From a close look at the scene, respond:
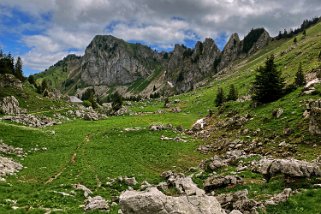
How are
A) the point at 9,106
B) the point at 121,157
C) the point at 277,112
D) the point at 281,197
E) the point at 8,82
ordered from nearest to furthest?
1. the point at 281,197
2. the point at 121,157
3. the point at 277,112
4. the point at 9,106
5. the point at 8,82

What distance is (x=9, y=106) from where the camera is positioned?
91.1 metres

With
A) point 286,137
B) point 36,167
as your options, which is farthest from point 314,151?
point 36,167

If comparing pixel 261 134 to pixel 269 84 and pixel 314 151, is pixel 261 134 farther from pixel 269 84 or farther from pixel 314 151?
pixel 269 84

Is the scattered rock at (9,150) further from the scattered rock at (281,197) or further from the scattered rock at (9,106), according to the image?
the scattered rock at (9,106)

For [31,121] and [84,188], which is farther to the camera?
[31,121]

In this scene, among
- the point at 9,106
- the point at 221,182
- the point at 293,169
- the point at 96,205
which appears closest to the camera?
the point at 96,205

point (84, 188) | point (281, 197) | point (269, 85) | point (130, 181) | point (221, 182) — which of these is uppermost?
point (269, 85)

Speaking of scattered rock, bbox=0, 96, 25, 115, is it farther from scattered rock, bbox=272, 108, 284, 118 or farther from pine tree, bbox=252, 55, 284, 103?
scattered rock, bbox=272, 108, 284, 118

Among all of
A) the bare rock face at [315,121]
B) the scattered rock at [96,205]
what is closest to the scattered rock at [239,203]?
the scattered rock at [96,205]

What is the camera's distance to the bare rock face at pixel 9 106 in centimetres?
8794

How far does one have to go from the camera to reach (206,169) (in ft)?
120

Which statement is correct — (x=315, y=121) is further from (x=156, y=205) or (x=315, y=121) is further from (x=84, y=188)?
(x=156, y=205)

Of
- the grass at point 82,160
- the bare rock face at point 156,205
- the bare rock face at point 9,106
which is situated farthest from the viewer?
the bare rock face at point 9,106

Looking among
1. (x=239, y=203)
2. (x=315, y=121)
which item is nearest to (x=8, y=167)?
(x=239, y=203)
